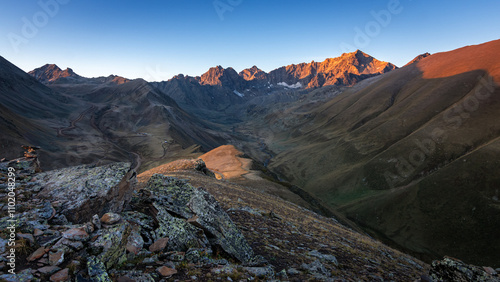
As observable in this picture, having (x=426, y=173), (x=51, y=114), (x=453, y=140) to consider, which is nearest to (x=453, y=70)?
(x=453, y=140)

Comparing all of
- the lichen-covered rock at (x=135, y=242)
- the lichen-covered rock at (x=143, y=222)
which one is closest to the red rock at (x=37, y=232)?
the lichen-covered rock at (x=135, y=242)

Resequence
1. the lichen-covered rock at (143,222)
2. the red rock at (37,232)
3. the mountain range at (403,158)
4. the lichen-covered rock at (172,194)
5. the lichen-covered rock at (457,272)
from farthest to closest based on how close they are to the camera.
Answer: the mountain range at (403,158), the lichen-covered rock at (457,272), the lichen-covered rock at (172,194), the lichen-covered rock at (143,222), the red rock at (37,232)

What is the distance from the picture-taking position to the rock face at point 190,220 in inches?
425

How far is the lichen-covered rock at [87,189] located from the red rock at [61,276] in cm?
398

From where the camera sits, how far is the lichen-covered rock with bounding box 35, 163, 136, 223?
1050cm

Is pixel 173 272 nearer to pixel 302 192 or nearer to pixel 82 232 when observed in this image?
pixel 82 232

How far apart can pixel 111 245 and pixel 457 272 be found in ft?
63.9

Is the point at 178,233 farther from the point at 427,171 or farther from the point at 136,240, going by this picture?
the point at 427,171

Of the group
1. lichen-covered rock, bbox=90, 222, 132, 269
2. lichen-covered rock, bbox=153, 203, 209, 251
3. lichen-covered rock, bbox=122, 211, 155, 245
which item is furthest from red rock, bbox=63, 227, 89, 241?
lichen-covered rock, bbox=153, 203, 209, 251

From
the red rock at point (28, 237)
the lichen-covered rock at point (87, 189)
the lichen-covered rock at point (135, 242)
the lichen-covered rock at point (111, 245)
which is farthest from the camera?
the lichen-covered rock at point (87, 189)

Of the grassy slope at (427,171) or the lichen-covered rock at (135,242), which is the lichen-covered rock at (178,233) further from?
the grassy slope at (427,171)

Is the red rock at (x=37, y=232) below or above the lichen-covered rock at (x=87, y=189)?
below

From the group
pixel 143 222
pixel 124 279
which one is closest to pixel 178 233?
pixel 143 222

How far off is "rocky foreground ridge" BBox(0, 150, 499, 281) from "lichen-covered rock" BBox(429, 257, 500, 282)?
0.05m
